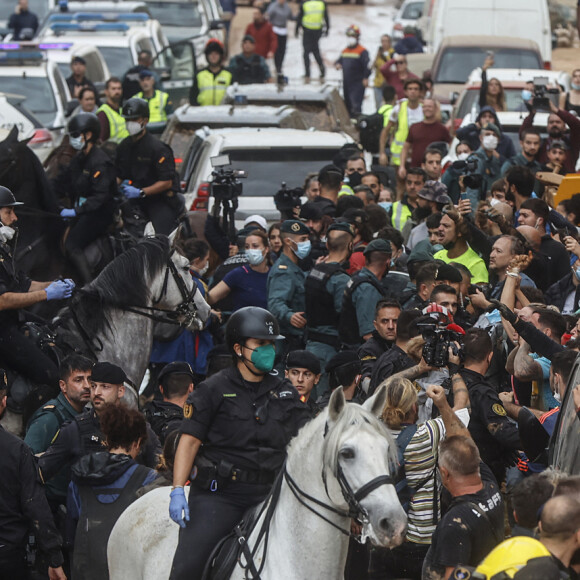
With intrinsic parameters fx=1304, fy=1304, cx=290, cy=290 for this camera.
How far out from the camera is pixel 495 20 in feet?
87.8

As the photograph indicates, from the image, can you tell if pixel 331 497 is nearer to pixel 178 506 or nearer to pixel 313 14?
pixel 178 506

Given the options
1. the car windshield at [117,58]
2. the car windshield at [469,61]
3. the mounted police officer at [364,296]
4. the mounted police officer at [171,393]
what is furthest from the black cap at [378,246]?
the car windshield at [117,58]

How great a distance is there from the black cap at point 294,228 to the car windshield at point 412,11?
27608 mm

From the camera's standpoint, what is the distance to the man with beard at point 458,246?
11164mm

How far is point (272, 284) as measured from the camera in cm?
1129

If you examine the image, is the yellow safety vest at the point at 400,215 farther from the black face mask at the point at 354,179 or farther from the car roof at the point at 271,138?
the car roof at the point at 271,138

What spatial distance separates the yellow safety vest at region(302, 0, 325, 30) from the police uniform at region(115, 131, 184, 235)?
15470 mm

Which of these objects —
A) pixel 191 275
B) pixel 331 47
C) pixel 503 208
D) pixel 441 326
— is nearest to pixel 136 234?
pixel 191 275

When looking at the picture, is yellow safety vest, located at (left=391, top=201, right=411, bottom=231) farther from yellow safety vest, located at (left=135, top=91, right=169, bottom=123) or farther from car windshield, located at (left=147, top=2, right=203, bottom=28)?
car windshield, located at (left=147, top=2, right=203, bottom=28)

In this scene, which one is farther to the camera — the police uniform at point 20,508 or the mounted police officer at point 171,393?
the mounted police officer at point 171,393

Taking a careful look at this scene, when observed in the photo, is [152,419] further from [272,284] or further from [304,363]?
[272,284]

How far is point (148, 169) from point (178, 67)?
36.3 feet

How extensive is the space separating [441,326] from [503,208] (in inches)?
169

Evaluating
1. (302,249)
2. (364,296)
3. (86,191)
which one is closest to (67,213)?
(86,191)
